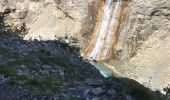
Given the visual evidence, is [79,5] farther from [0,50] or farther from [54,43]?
[0,50]

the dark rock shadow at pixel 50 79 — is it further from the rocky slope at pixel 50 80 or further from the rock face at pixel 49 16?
the rock face at pixel 49 16

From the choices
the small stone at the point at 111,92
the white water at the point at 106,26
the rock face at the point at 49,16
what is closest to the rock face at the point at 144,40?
the white water at the point at 106,26

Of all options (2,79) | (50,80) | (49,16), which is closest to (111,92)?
(50,80)

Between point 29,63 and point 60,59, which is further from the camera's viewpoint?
point 60,59

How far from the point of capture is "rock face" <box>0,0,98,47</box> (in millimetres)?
37000

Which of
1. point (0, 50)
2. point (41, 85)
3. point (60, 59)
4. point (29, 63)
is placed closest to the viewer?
point (41, 85)

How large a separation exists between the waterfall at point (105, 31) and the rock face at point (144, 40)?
76 centimetres

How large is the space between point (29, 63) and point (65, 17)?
25.1 meters

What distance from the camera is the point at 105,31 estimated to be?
3684cm

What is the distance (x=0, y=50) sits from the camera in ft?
46.8

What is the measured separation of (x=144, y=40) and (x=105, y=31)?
11.5ft

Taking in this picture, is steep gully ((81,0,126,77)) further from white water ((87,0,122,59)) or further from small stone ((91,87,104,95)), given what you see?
small stone ((91,87,104,95))

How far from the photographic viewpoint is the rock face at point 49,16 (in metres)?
37.0

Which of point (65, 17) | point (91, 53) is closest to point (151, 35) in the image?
point (91, 53)
